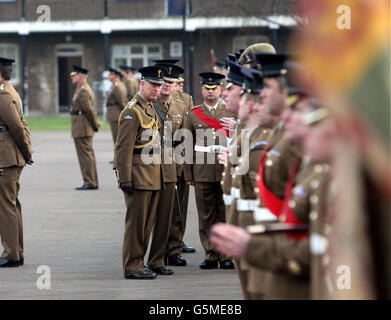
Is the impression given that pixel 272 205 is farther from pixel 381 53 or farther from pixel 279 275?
pixel 381 53

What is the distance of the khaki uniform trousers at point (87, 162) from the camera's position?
1639 cm

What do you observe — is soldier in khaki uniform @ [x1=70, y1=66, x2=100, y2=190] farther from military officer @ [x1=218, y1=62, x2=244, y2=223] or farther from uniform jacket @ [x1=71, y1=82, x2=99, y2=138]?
military officer @ [x1=218, y1=62, x2=244, y2=223]

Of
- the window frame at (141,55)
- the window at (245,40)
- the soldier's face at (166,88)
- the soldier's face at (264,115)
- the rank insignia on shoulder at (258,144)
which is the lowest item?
the rank insignia on shoulder at (258,144)

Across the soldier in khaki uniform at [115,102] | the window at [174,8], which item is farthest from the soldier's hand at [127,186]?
the window at [174,8]

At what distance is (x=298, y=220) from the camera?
3.48 meters

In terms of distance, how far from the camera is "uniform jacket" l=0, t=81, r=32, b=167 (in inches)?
360

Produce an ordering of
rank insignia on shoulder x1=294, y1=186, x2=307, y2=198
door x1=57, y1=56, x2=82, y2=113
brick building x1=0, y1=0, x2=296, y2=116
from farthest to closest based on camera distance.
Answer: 1. door x1=57, y1=56, x2=82, y2=113
2. brick building x1=0, y1=0, x2=296, y2=116
3. rank insignia on shoulder x1=294, y1=186, x2=307, y2=198

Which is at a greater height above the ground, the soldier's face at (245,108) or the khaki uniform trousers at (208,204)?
the soldier's face at (245,108)

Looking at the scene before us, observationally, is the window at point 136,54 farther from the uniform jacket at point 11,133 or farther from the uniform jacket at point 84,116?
the uniform jacket at point 11,133

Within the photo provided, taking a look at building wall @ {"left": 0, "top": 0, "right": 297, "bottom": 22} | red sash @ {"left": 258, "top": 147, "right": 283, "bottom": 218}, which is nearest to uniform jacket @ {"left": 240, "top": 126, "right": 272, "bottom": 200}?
red sash @ {"left": 258, "top": 147, "right": 283, "bottom": 218}

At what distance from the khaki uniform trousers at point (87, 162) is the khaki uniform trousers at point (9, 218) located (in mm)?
7016

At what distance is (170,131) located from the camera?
30.1 feet
